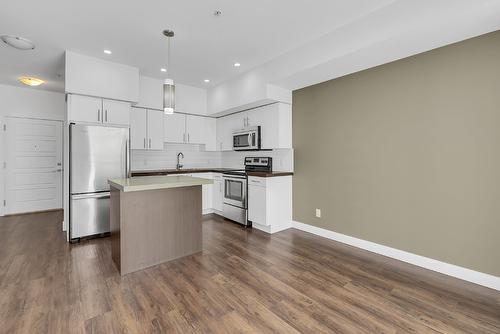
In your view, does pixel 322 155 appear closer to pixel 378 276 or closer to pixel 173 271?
pixel 378 276

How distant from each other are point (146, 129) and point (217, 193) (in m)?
1.88

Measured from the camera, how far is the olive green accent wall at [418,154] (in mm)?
2408

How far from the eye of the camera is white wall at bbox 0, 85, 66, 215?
5.09 m

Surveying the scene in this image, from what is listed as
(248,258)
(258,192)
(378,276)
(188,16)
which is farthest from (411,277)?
(188,16)

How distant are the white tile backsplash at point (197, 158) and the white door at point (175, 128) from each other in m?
0.34

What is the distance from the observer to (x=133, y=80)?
407 centimetres

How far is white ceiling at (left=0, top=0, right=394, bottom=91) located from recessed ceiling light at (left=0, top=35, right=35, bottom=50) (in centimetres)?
8

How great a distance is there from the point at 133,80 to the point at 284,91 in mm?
2541

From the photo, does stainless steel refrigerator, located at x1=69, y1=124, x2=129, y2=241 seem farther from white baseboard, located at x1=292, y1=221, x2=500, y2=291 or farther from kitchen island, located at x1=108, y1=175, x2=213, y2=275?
white baseboard, located at x1=292, y1=221, x2=500, y2=291

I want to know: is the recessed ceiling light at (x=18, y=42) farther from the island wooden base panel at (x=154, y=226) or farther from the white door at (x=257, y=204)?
the white door at (x=257, y=204)

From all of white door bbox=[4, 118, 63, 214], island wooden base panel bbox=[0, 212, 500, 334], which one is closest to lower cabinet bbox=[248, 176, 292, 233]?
island wooden base panel bbox=[0, 212, 500, 334]

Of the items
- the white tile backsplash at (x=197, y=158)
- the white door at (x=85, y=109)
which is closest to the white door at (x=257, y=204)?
the white tile backsplash at (x=197, y=158)

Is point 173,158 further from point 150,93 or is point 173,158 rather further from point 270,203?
point 270,203

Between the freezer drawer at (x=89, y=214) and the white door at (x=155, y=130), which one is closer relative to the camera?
the freezer drawer at (x=89, y=214)
